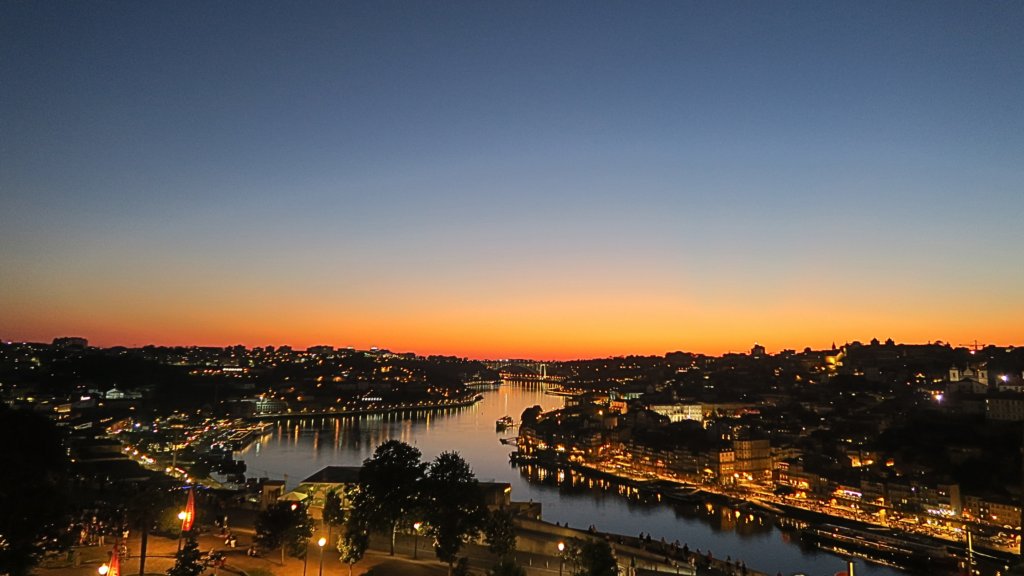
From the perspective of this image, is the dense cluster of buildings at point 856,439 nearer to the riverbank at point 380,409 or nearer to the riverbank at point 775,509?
the riverbank at point 775,509

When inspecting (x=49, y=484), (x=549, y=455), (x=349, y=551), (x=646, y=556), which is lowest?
(x=549, y=455)

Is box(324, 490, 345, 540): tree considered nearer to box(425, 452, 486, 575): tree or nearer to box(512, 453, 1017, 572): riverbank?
box(425, 452, 486, 575): tree

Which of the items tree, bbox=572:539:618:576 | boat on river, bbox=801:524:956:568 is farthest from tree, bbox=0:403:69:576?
boat on river, bbox=801:524:956:568

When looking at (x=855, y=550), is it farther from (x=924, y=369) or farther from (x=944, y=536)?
(x=924, y=369)

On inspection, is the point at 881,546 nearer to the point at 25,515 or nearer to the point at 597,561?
the point at 597,561

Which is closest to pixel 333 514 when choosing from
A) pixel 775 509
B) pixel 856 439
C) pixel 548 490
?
pixel 775 509

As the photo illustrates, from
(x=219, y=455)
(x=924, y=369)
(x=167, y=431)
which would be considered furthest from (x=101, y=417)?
(x=924, y=369)
